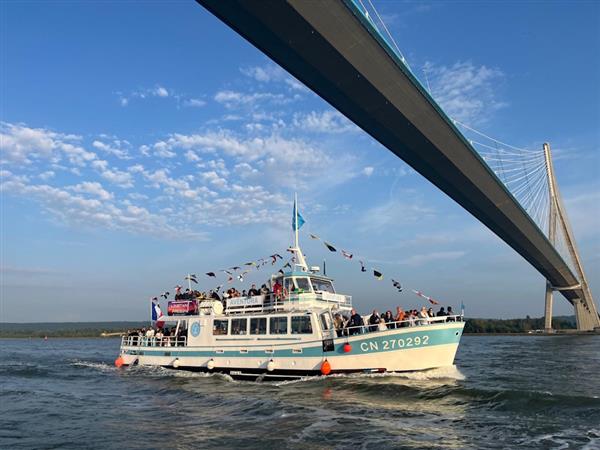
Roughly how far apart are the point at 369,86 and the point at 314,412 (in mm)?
14180

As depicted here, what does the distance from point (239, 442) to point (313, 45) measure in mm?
13737

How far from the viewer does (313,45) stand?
18188mm

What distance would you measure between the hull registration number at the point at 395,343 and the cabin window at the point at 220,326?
6.92 meters

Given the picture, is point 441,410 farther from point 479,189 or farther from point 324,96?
point 479,189

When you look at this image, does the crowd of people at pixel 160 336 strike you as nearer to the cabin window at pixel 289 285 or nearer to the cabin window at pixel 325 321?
the cabin window at pixel 289 285

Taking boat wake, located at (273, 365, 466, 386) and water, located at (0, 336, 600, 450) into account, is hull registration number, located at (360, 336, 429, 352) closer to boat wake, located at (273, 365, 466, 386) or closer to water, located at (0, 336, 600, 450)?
boat wake, located at (273, 365, 466, 386)

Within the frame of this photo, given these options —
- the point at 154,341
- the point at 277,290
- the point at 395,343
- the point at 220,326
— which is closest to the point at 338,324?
the point at 395,343

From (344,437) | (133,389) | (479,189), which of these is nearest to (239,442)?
(344,437)

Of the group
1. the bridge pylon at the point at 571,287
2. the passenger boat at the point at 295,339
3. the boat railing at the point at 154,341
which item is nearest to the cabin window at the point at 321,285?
the passenger boat at the point at 295,339

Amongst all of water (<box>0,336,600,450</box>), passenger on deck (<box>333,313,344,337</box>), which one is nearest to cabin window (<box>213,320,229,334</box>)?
water (<box>0,336,600,450</box>)

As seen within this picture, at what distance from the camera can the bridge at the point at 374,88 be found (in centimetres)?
1680

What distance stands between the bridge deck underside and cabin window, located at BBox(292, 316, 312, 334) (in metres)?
9.96

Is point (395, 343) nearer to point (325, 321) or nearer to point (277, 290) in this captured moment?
point (325, 321)

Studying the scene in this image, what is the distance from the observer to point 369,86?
854 inches
